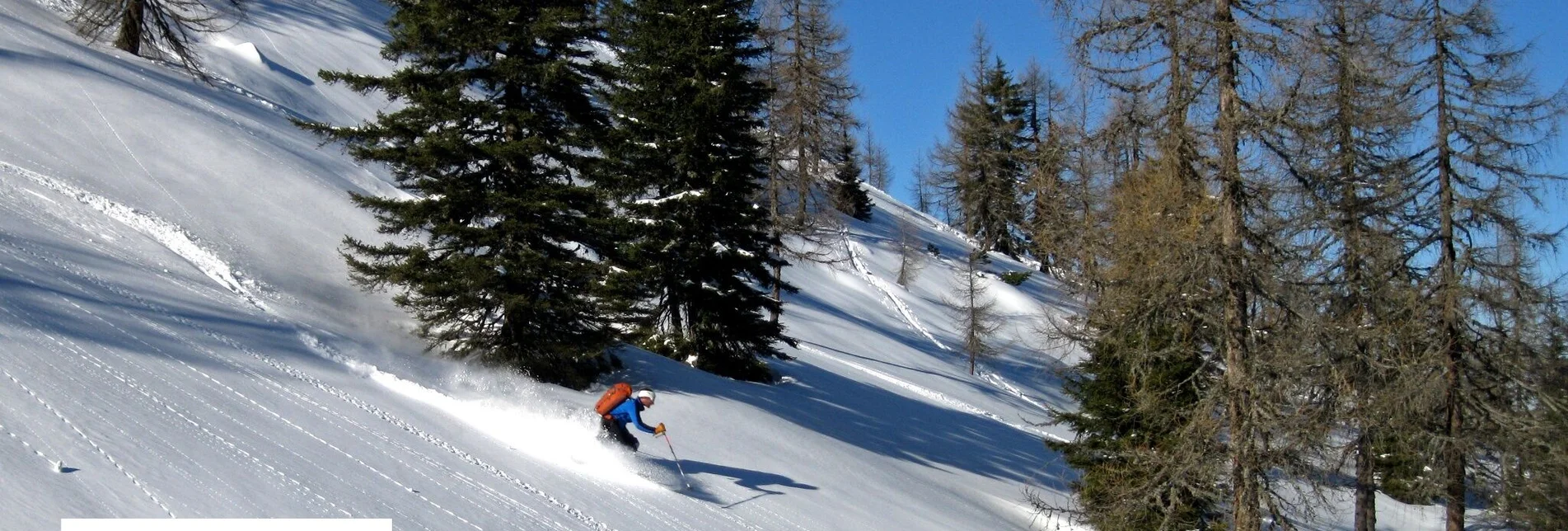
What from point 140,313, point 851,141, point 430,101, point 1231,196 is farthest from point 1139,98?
point 851,141

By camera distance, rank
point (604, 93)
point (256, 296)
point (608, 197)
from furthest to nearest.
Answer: point (608, 197), point (604, 93), point (256, 296)

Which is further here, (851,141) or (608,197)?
(851,141)

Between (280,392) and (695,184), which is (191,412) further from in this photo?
(695,184)

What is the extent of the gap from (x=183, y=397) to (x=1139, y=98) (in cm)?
970

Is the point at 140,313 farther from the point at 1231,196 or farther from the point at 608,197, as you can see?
the point at 1231,196

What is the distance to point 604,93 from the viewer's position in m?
18.7

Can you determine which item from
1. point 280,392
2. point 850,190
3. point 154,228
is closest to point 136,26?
point 154,228

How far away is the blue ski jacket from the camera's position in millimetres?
11773

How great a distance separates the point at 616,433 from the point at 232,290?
6062 mm

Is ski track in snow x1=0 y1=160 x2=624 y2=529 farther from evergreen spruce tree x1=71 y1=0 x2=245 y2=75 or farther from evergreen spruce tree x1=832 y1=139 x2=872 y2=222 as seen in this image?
evergreen spruce tree x1=832 y1=139 x2=872 y2=222

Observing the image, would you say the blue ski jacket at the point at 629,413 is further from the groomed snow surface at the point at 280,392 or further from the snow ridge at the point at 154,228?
the snow ridge at the point at 154,228

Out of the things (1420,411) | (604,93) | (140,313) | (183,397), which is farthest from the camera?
(604,93)

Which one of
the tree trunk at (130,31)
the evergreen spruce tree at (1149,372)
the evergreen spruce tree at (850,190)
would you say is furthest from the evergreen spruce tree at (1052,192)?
the tree trunk at (130,31)

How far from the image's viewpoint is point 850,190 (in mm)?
51125
